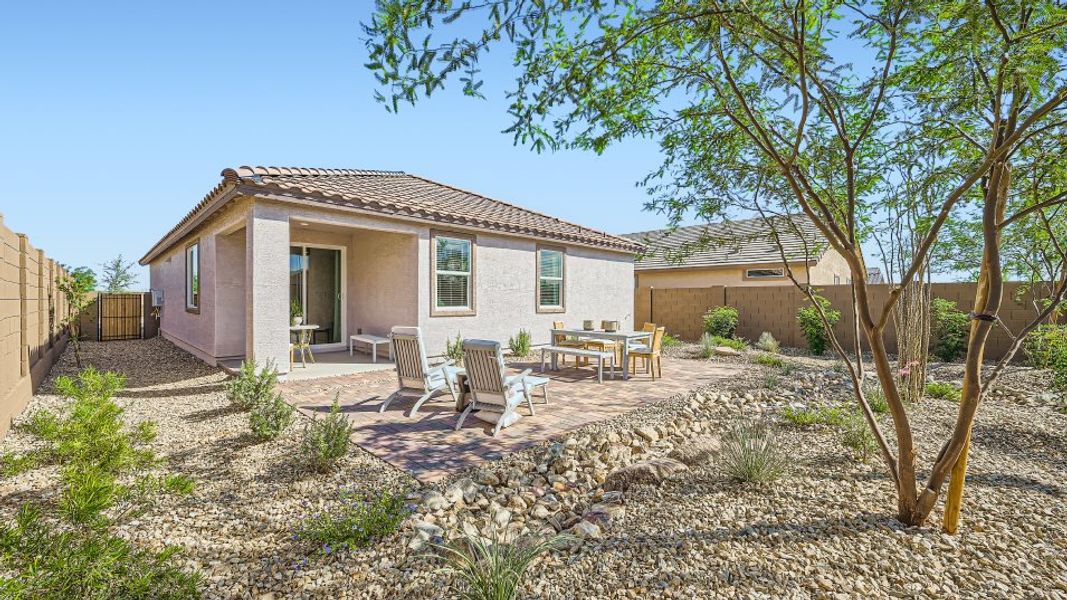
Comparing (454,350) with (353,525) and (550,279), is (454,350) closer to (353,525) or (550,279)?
(550,279)

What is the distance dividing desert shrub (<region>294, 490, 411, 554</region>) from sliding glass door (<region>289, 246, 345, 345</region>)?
8668 mm

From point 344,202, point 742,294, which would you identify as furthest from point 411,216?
point 742,294

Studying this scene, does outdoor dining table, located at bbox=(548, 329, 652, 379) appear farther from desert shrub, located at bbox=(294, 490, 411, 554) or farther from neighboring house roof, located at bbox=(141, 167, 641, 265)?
desert shrub, located at bbox=(294, 490, 411, 554)

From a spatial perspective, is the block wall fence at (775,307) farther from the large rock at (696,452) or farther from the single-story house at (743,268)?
the large rock at (696,452)

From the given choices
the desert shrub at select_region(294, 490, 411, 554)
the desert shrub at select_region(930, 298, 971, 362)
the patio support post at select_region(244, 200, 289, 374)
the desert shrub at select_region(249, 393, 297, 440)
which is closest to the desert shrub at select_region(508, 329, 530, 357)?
the patio support post at select_region(244, 200, 289, 374)

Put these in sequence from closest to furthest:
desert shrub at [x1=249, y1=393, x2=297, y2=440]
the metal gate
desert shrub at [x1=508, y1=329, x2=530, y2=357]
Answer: desert shrub at [x1=249, y1=393, x2=297, y2=440], desert shrub at [x1=508, y1=329, x2=530, y2=357], the metal gate

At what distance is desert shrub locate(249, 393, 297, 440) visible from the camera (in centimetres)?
500

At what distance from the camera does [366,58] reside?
270cm

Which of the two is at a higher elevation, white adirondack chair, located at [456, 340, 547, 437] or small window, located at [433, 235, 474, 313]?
small window, located at [433, 235, 474, 313]

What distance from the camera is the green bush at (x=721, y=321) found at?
1494 cm

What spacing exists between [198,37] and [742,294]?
49.9 ft

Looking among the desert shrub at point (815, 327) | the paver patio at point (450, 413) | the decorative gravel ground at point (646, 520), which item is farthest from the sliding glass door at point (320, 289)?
the desert shrub at point (815, 327)

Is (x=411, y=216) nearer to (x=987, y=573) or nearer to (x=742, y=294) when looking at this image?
(x=987, y=573)

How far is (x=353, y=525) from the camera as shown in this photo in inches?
123
